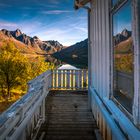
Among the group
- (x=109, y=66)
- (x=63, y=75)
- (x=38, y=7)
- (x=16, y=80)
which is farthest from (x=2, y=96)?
(x=38, y=7)

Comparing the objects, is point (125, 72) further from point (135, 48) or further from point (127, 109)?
point (135, 48)

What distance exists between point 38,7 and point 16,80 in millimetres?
100079

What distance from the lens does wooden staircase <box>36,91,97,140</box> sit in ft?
19.9

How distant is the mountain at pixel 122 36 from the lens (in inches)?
139

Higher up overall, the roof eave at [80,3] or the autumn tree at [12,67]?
the roof eave at [80,3]

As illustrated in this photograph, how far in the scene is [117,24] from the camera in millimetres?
4145

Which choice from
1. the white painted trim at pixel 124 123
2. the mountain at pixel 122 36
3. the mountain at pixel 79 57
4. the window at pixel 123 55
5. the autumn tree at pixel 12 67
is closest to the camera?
the white painted trim at pixel 124 123

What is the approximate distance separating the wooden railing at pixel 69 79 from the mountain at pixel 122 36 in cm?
871

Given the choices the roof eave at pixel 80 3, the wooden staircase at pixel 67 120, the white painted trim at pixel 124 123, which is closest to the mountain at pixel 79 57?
the wooden staircase at pixel 67 120

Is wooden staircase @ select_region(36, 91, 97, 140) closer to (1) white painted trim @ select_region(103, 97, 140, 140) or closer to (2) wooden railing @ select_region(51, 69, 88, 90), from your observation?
(1) white painted trim @ select_region(103, 97, 140, 140)

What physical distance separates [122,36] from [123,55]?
0.93ft

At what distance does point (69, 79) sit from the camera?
13.2 meters

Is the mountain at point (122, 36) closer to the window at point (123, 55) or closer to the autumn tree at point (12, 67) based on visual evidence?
the window at point (123, 55)

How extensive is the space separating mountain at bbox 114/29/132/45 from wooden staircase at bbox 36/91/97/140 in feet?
8.32
